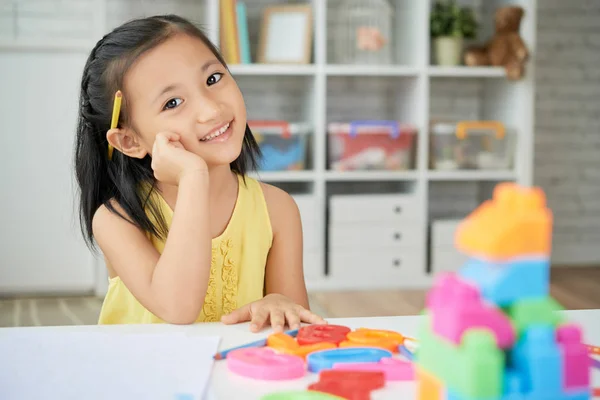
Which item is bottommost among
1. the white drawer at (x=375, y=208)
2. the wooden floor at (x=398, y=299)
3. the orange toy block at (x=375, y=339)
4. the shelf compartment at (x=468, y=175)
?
the wooden floor at (x=398, y=299)

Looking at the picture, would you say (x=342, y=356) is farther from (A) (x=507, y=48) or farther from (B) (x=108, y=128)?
(A) (x=507, y=48)

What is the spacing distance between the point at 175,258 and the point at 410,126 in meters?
2.40

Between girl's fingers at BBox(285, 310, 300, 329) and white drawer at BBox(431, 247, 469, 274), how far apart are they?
2498mm

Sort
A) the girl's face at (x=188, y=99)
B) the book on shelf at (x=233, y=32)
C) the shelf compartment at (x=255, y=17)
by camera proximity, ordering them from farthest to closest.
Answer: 1. the shelf compartment at (x=255, y=17)
2. the book on shelf at (x=233, y=32)
3. the girl's face at (x=188, y=99)

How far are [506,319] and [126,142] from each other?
849 millimetres

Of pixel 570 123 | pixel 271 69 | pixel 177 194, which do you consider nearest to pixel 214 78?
pixel 177 194

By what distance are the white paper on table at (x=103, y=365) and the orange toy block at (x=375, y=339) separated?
0.13m

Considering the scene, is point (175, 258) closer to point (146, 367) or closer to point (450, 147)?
point (146, 367)

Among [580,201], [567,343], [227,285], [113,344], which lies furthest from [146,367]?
[580,201]

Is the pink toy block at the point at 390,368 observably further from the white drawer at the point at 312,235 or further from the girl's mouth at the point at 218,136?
the white drawer at the point at 312,235

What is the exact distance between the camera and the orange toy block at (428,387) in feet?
1.28

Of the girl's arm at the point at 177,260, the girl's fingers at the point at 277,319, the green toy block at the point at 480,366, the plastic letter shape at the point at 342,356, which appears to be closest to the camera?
the green toy block at the point at 480,366

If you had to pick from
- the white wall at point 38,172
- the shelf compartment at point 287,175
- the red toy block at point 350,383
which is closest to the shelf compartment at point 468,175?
the shelf compartment at point 287,175

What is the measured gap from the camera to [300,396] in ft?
1.72
